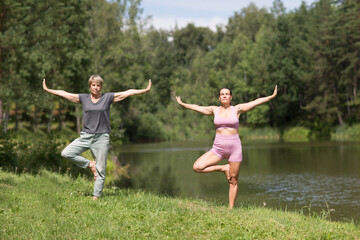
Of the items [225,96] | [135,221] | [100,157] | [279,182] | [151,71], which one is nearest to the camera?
[135,221]

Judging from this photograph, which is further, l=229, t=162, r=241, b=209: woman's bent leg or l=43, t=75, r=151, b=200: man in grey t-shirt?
l=229, t=162, r=241, b=209: woman's bent leg

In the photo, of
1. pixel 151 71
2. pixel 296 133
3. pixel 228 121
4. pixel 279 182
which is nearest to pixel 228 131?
pixel 228 121

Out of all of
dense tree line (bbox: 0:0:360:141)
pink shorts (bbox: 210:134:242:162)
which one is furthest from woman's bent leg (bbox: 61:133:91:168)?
dense tree line (bbox: 0:0:360:141)

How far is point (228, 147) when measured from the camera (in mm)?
8805

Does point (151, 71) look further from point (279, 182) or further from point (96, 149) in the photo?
point (96, 149)

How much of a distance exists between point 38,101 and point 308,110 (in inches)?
1446

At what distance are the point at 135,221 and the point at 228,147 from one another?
2508mm

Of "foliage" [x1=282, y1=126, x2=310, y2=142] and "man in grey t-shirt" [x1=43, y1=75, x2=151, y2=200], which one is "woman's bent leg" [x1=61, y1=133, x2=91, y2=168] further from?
"foliage" [x1=282, y1=126, x2=310, y2=142]

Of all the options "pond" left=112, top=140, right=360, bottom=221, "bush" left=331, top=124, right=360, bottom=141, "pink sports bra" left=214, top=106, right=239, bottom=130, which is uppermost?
"pink sports bra" left=214, top=106, right=239, bottom=130

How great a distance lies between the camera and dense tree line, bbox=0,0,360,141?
3275 cm

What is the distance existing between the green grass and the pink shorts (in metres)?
1.04

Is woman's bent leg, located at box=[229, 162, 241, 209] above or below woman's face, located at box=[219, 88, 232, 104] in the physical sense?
below

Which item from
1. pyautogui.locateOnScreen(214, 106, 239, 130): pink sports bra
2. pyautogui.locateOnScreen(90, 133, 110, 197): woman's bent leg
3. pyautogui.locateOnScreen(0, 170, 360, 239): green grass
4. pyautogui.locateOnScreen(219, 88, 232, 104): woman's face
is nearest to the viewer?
pyautogui.locateOnScreen(0, 170, 360, 239): green grass

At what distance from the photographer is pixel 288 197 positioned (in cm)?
1551
